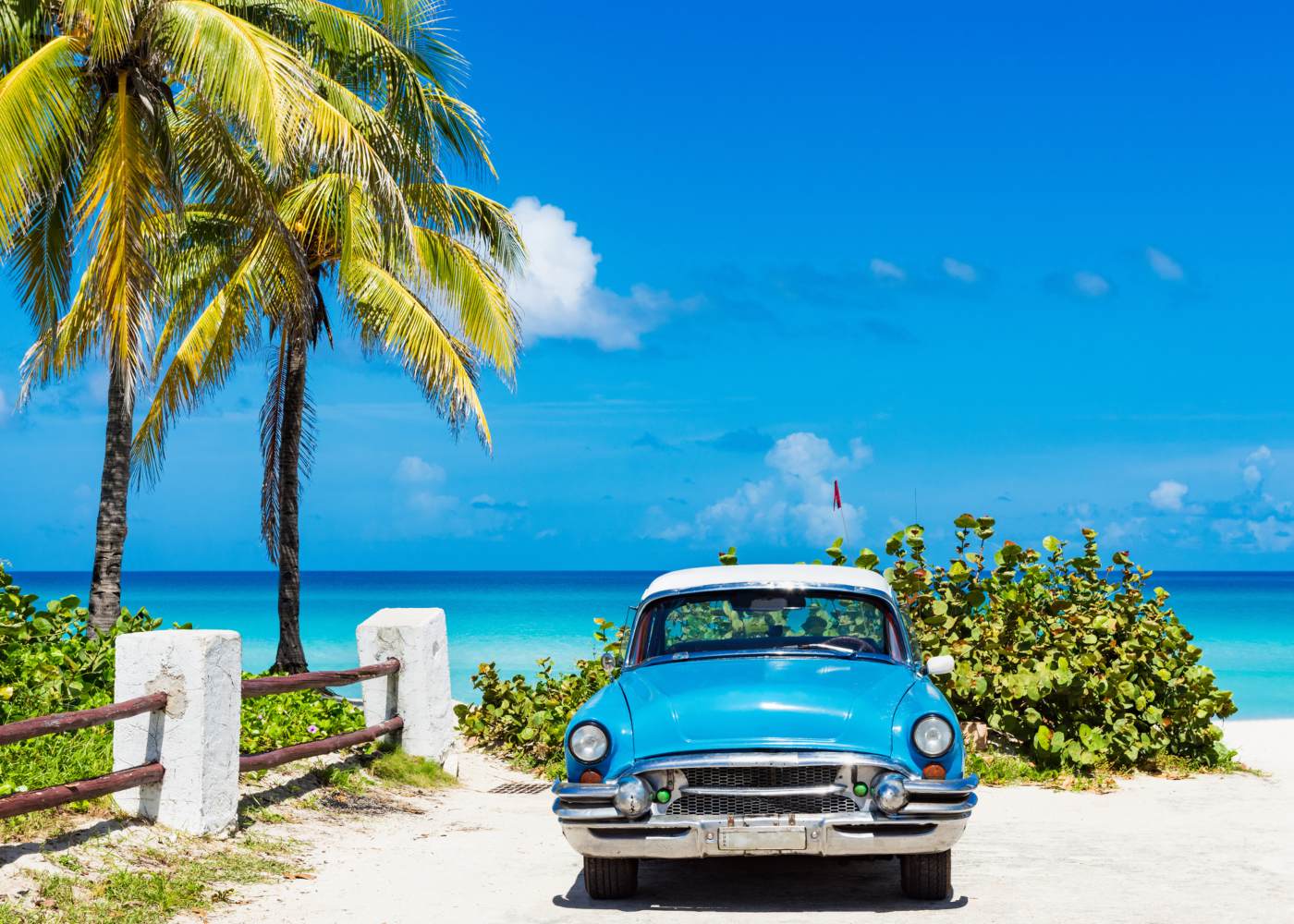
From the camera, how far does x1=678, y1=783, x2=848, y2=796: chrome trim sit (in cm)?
591

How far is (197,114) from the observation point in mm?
14062

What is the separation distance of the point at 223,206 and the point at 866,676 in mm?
10583

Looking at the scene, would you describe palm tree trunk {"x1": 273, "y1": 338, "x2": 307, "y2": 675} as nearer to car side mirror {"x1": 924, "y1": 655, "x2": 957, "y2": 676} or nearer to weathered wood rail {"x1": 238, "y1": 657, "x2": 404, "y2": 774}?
weathered wood rail {"x1": 238, "y1": 657, "x2": 404, "y2": 774}

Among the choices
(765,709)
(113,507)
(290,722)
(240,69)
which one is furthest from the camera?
(113,507)

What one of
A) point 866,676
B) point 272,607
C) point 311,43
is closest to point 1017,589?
point 866,676

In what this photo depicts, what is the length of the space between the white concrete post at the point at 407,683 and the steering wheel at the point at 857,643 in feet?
13.6

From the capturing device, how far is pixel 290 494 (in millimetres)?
18328

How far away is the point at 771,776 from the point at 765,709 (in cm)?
32

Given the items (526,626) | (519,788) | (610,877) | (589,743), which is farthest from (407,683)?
(526,626)

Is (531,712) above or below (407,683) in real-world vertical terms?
below

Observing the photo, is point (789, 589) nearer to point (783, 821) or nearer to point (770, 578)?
point (770, 578)

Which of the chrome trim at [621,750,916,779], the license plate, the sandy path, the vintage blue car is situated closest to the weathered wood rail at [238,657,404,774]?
the sandy path

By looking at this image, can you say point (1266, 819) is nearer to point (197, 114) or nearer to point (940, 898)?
point (940, 898)

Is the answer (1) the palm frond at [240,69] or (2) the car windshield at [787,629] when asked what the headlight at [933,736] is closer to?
(2) the car windshield at [787,629]
